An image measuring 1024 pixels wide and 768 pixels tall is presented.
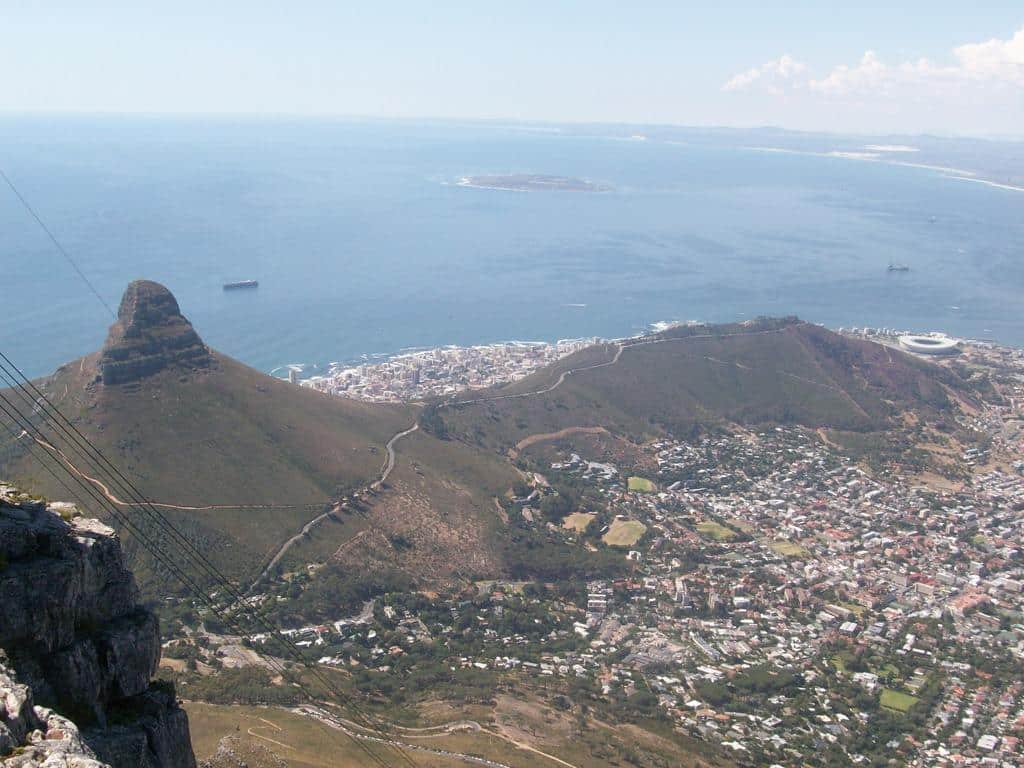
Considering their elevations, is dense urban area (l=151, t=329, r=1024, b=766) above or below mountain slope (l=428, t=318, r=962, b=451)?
below

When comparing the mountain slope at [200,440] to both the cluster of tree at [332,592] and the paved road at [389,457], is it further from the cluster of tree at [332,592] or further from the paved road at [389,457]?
the cluster of tree at [332,592]

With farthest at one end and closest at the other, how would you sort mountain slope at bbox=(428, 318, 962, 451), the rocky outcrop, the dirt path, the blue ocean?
1. the blue ocean
2. mountain slope at bbox=(428, 318, 962, 451)
3. the dirt path
4. the rocky outcrop

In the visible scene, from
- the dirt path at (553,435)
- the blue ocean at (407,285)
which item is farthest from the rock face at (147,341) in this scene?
the blue ocean at (407,285)

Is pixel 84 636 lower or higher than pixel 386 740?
higher

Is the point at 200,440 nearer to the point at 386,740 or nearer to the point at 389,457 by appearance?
the point at 389,457

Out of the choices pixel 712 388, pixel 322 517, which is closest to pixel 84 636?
pixel 322 517

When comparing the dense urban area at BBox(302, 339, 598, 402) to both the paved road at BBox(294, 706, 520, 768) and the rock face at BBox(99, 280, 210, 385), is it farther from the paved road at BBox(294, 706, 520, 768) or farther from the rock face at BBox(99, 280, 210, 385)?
the paved road at BBox(294, 706, 520, 768)

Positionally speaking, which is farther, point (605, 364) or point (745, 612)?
point (605, 364)

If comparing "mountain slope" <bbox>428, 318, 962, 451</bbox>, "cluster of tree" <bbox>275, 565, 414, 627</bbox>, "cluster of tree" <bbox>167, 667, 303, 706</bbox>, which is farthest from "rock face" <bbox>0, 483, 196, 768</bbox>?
"mountain slope" <bbox>428, 318, 962, 451</bbox>
